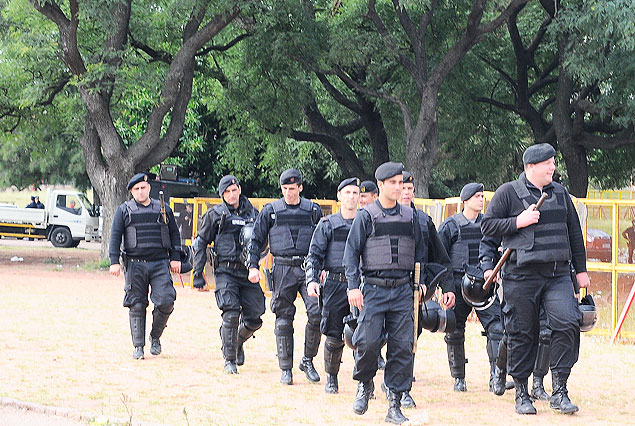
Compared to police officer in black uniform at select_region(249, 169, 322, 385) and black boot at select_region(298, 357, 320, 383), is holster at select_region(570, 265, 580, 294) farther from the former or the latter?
black boot at select_region(298, 357, 320, 383)

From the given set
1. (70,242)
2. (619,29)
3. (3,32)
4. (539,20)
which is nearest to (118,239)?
(619,29)

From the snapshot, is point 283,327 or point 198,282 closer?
point 283,327

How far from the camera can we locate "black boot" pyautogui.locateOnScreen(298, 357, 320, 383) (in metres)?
9.83

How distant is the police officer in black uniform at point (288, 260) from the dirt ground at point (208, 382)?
1.04ft

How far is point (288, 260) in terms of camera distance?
9914 mm

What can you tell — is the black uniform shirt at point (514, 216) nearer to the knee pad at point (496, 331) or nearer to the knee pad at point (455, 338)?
the knee pad at point (496, 331)

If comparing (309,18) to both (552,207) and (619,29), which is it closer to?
(619,29)

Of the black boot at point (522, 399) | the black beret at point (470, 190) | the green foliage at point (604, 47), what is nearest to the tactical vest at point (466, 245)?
the black beret at point (470, 190)

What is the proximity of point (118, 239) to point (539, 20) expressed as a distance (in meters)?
20.6

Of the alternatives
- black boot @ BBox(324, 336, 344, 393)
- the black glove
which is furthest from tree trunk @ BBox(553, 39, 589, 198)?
black boot @ BBox(324, 336, 344, 393)

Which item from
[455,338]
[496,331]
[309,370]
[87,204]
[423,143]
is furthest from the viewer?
[87,204]

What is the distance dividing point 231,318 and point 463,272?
2376mm

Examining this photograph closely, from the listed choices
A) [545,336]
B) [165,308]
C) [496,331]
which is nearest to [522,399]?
[545,336]

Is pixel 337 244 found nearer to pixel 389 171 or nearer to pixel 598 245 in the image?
pixel 389 171
